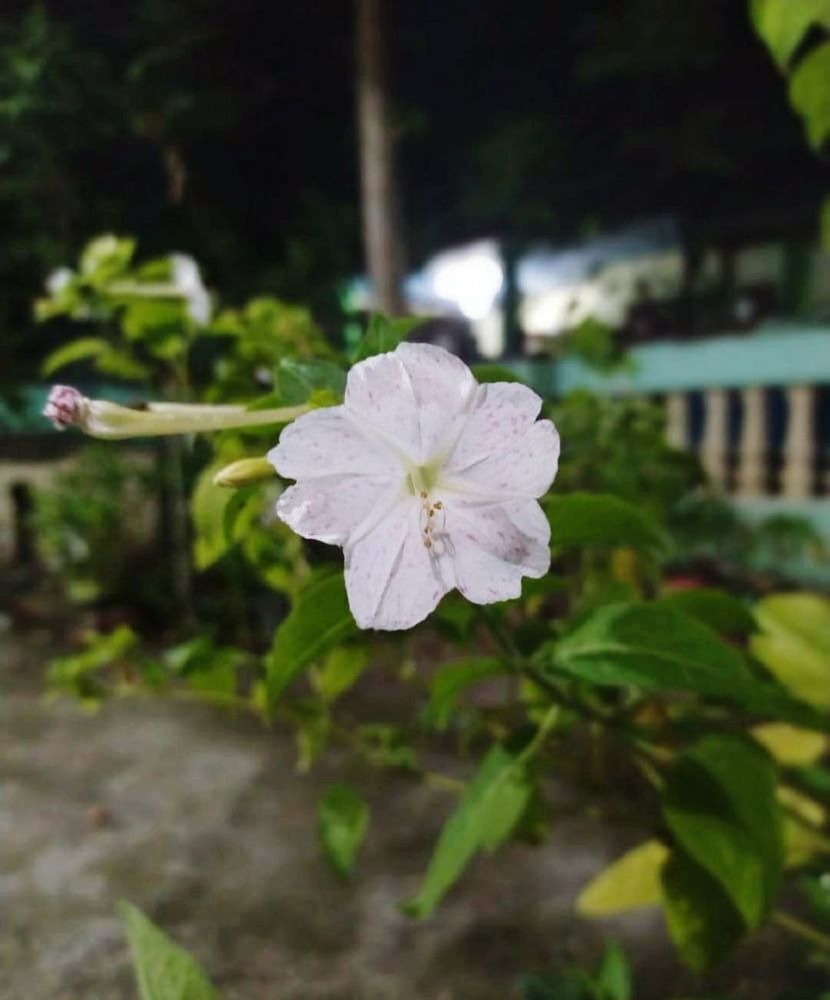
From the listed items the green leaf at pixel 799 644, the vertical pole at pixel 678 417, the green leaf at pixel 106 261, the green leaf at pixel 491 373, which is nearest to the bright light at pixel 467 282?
the vertical pole at pixel 678 417

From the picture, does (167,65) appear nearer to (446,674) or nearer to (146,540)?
(146,540)

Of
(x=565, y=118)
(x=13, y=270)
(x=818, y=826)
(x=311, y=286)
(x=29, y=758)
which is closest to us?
(x=818, y=826)

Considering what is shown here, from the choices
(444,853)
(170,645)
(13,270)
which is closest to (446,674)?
(444,853)

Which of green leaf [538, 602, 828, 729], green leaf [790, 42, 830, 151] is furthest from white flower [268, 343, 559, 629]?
green leaf [790, 42, 830, 151]

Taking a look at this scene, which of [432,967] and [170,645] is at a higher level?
[432,967]

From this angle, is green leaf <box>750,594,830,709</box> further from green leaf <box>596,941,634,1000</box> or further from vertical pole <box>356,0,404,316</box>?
vertical pole <box>356,0,404,316</box>

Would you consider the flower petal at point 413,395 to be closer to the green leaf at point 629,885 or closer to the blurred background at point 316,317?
the blurred background at point 316,317
